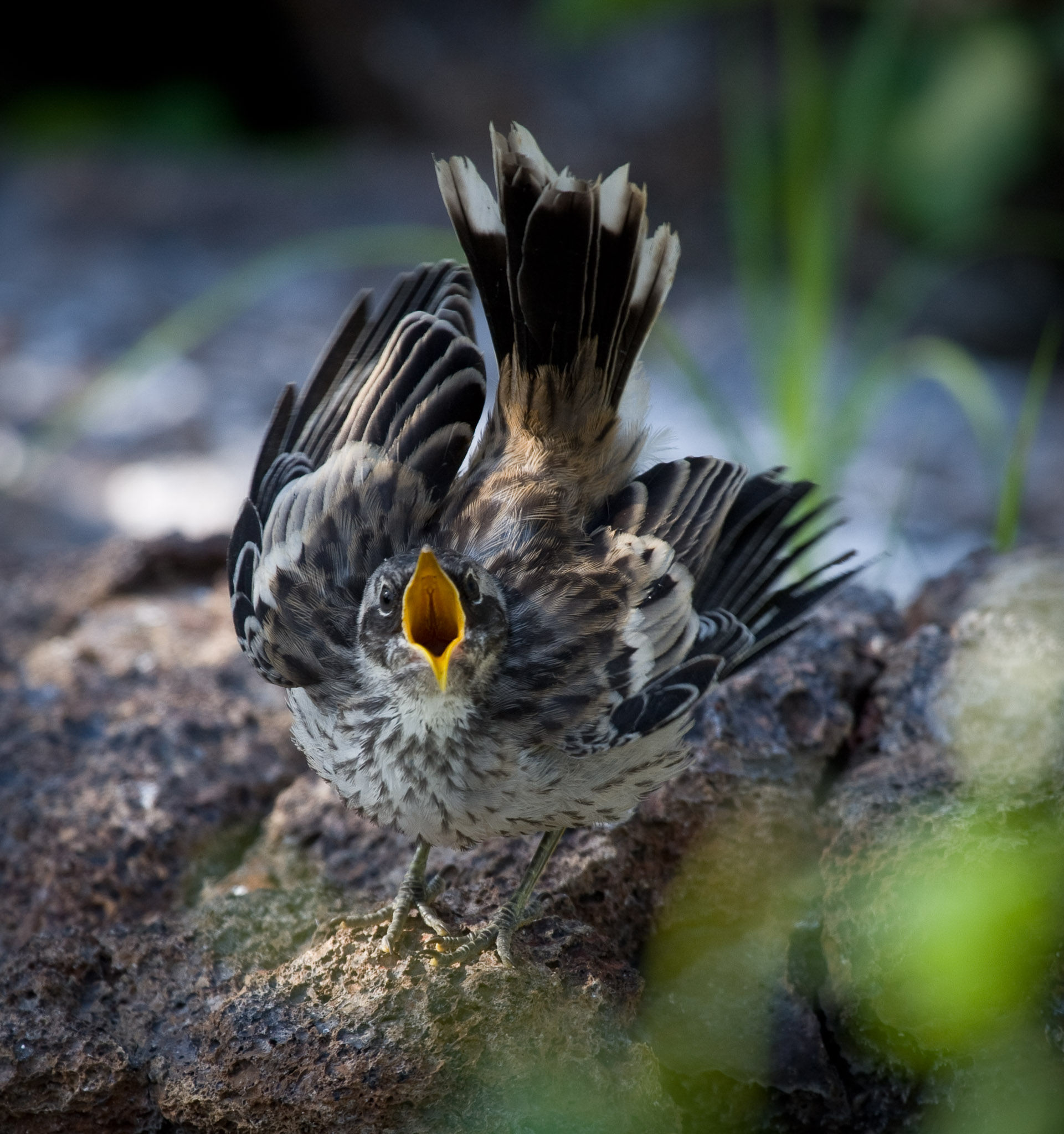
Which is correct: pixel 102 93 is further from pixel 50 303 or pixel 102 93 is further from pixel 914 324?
pixel 914 324

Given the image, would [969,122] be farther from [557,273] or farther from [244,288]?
[557,273]

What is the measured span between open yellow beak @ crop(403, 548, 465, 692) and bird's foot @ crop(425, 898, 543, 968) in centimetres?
60

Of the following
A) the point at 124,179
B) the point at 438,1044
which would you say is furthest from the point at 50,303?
the point at 438,1044

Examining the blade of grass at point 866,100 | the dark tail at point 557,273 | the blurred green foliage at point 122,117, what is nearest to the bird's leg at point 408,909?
the dark tail at point 557,273

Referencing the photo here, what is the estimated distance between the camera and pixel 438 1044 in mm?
2750

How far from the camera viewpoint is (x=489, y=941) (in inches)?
118

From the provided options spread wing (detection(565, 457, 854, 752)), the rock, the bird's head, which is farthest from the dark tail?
the rock

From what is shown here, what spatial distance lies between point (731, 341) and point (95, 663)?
4845mm

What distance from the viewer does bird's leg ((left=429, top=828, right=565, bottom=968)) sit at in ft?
9.66

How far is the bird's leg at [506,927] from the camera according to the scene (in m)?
2.95

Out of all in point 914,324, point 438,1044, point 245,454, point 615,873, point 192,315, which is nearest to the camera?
point 438,1044

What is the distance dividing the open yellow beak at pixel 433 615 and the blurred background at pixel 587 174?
219 centimetres

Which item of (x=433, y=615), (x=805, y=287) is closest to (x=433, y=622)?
(x=433, y=615)

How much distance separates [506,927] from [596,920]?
0.31 meters
